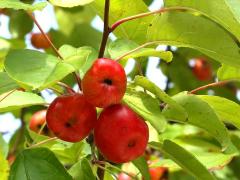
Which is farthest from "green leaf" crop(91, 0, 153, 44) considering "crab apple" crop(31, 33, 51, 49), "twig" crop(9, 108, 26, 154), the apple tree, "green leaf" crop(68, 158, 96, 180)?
"crab apple" crop(31, 33, 51, 49)

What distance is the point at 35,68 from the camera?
969 millimetres

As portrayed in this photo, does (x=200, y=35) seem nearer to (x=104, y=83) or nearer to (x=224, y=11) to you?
(x=224, y=11)

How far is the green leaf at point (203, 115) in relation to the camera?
1.09 metres

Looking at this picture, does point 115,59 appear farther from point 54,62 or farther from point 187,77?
point 187,77

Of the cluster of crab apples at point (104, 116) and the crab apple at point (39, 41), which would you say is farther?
the crab apple at point (39, 41)

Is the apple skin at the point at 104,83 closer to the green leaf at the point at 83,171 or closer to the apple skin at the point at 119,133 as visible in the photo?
the apple skin at the point at 119,133

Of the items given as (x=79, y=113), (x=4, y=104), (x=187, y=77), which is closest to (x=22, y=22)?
(x=187, y=77)

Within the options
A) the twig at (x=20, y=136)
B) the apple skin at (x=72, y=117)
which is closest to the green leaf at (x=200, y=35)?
the apple skin at (x=72, y=117)

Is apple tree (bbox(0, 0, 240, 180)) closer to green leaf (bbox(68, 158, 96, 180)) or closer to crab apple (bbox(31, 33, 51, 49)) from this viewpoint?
green leaf (bbox(68, 158, 96, 180))

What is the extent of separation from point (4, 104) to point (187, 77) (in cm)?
148

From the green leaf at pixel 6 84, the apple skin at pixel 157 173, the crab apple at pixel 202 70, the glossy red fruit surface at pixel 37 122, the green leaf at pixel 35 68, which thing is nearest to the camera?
the green leaf at pixel 35 68

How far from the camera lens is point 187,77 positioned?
2.57 m

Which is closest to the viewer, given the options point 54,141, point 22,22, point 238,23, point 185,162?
point 238,23

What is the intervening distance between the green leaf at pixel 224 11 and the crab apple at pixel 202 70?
1.59 m
